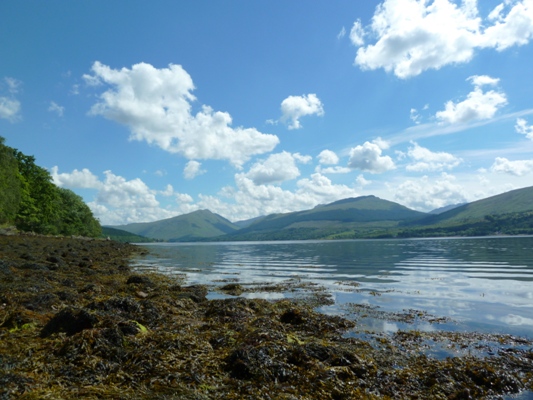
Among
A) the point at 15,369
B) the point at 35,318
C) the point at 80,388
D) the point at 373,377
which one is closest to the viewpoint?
the point at 80,388

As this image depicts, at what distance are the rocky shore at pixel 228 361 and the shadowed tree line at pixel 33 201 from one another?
191ft

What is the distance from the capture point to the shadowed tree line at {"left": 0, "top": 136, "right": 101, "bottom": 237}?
58.2 m

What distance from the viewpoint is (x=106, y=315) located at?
10055 mm

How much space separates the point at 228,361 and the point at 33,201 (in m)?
81.1

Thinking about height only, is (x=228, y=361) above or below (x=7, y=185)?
below

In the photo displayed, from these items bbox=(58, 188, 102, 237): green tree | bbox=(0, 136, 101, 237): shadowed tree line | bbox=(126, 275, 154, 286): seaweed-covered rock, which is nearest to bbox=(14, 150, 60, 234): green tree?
bbox=(0, 136, 101, 237): shadowed tree line

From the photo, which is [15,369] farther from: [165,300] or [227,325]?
[165,300]

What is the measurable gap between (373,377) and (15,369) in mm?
7566

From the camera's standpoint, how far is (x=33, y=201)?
235 feet

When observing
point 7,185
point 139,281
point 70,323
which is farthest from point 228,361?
point 7,185

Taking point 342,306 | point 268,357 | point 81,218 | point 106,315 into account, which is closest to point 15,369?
point 106,315

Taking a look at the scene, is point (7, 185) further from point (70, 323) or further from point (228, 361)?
point (228, 361)

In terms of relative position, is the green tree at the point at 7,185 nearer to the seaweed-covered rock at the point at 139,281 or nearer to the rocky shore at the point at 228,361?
the seaweed-covered rock at the point at 139,281

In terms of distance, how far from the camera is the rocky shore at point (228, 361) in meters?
6.56
